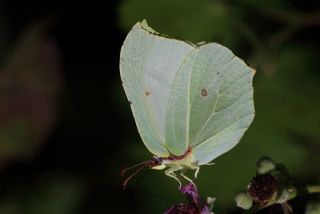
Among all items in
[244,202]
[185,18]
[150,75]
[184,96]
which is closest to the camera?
[244,202]

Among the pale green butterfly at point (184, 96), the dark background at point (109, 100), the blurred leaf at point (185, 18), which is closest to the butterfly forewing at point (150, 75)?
the pale green butterfly at point (184, 96)

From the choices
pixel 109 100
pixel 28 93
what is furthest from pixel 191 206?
pixel 28 93

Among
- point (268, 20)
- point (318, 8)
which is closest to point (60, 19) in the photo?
point (268, 20)

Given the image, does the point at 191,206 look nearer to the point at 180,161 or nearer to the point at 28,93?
the point at 180,161

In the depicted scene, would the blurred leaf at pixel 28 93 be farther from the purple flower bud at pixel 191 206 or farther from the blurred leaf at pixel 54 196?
the purple flower bud at pixel 191 206

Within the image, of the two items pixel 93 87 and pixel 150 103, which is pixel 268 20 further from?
pixel 150 103

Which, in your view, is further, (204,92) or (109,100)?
(109,100)
